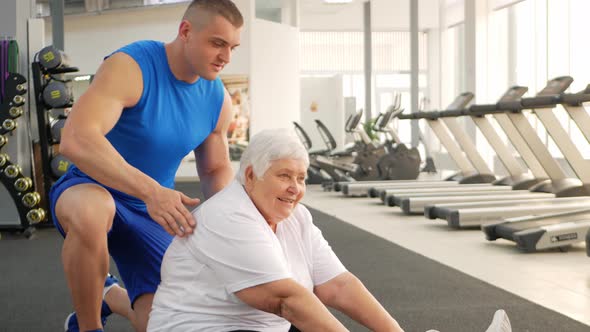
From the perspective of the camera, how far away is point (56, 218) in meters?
2.28

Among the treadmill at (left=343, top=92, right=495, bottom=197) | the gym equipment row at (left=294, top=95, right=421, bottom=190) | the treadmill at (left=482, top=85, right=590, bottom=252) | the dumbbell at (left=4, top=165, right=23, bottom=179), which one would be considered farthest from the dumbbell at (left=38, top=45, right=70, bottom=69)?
the gym equipment row at (left=294, top=95, right=421, bottom=190)

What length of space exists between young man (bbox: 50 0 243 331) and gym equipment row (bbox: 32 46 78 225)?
3991 millimetres

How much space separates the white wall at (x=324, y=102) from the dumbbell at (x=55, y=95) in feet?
40.0

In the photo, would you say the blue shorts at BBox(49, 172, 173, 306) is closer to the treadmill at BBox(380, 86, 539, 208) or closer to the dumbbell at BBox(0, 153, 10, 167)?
the dumbbell at BBox(0, 153, 10, 167)

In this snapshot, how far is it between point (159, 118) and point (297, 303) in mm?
754

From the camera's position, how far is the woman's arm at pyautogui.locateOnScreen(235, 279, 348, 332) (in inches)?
65.8

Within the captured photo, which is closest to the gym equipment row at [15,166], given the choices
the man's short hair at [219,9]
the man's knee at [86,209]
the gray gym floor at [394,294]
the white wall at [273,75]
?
the gray gym floor at [394,294]

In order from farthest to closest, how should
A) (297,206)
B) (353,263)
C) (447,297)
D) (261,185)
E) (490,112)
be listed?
(490,112) < (353,263) < (447,297) < (297,206) < (261,185)

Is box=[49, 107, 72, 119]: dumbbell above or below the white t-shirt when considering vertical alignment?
above

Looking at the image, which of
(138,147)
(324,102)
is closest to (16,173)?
(138,147)

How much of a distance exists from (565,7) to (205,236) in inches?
446

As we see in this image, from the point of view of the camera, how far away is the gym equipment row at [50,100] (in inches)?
241

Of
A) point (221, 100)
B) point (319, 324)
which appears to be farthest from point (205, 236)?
point (221, 100)

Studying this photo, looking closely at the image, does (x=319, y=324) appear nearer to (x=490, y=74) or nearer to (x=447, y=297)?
(x=447, y=297)
